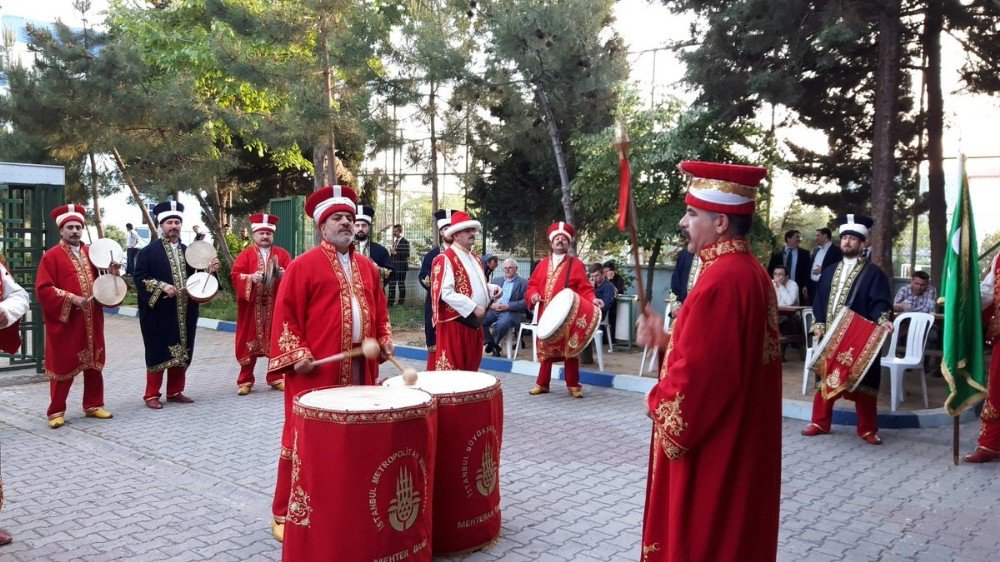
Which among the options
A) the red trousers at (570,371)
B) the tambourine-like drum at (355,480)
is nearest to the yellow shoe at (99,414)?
the red trousers at (570,371)

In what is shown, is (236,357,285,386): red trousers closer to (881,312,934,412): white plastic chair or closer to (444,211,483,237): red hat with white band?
(444,211,483,237): red hat with white band

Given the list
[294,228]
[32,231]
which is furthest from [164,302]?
[294,228]

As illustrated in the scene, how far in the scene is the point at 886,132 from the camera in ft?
28.8

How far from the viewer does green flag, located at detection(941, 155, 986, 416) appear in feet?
17.5

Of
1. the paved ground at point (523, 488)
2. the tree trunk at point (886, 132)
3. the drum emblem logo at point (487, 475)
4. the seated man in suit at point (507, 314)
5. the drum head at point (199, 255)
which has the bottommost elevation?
the paved ground at point (523, 488)

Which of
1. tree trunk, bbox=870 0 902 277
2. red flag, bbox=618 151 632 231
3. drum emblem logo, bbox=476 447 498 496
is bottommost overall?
drum emblem logo, bbox=476 447 498 496

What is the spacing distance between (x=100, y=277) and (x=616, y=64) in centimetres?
872

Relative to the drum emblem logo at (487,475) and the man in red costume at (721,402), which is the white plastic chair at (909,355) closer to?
the drum emblem logo at (487,475)

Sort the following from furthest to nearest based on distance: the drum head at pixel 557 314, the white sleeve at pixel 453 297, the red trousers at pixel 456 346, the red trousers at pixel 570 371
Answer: the red trousers at pixel 570 371 → the drum head at pixel 557 314 → the red trousers at pixel 456 346 → the white sleeve at pixel 453 297

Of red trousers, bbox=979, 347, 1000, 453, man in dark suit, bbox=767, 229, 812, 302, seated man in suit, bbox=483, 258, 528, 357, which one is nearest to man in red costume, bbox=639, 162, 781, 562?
red trousers, bbox=979, 347, 1000, 453

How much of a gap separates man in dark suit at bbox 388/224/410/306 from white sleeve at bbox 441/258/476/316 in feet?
33.3

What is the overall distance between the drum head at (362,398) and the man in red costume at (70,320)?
4322 mm

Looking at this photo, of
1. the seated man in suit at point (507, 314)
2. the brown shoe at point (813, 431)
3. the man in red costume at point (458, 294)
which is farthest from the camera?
the seated man in suit at point (507, 314)

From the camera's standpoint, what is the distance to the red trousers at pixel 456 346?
21.2 feet
